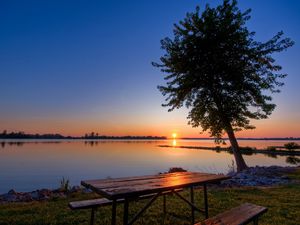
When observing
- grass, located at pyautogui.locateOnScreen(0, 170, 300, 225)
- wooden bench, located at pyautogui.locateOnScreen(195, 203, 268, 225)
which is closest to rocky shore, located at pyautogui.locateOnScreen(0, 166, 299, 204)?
grass, located at pyautogui.locateOnScreen(0, 170, 300, 225)

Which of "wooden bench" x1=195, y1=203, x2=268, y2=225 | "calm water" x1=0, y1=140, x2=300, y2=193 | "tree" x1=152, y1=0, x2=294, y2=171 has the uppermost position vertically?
"tree" x1=152, y1=0, x2=294, y2=171

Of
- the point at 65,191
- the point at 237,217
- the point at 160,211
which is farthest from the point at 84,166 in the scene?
the point at 237,217

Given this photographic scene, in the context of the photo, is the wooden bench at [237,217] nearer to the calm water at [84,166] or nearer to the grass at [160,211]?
the grass at [160,211]

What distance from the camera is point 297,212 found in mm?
5750

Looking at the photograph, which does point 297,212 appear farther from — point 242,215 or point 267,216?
point 242,215

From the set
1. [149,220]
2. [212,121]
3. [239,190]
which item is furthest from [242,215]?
[212,121]

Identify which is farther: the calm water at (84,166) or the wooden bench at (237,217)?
the calm water at (84,166)

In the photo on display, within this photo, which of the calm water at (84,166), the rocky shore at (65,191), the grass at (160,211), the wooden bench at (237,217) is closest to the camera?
the wooden bench at (237,217)

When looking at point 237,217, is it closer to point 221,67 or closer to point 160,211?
point 160,211

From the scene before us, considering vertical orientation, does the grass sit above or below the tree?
below

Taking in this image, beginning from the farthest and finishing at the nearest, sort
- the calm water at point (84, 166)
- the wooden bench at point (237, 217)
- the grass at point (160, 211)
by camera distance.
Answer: the calm water at point (84, 166), the grass at point (160, 211), the wooden bench at point (237, 217)

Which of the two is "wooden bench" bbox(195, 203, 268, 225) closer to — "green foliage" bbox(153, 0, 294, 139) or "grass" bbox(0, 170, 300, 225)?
"grass" bbox(0, 170, 300, 225)

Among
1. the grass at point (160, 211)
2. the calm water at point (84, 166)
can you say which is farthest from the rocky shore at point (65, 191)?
the calm water at point (84, 166)

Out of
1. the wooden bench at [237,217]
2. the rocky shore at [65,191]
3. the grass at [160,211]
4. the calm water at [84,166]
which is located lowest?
the calm water at [84,166]
